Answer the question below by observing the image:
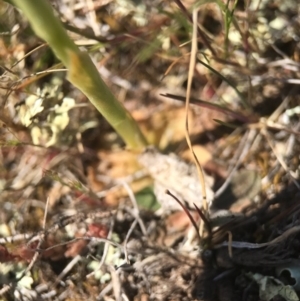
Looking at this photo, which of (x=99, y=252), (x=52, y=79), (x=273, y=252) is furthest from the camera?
(x=52, y=79)

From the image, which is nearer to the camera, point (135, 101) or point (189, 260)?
point (189, 260)

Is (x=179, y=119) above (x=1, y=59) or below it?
below

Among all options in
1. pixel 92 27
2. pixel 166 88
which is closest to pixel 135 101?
pixel 166 88

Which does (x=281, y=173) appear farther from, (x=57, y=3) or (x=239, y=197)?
(x=57, y=3)

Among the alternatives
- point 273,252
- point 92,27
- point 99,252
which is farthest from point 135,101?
point 273,252

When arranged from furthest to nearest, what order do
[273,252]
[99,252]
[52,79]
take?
[52,79], [99,252], [273,252]

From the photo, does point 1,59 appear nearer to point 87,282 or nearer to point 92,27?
point 92,27

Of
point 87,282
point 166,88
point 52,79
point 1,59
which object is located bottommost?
point 87,282
